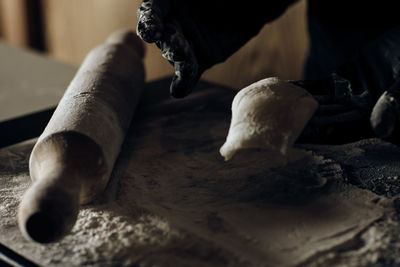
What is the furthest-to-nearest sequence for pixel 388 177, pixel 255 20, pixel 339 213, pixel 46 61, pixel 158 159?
1. pixel 46 61
2. pixel 255 20
3. pixel 158 159
4. pixel 388 177
5. pixel 339 213

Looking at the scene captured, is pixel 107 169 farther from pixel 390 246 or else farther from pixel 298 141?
pixel 390 246

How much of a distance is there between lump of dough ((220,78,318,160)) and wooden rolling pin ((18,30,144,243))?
0.22m

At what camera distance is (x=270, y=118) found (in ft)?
2.39

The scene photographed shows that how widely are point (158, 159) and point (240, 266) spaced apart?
1.22 feet

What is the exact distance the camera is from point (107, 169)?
0.83 metres

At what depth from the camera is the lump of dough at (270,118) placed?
0.72m

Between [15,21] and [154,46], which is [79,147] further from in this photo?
[15,21]

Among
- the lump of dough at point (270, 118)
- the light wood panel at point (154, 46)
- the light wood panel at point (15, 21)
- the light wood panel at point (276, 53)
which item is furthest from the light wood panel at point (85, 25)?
the lump of dough at point (270, 118)

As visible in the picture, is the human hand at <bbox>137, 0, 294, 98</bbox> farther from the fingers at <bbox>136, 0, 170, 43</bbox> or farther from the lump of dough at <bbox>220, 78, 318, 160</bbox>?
the lump of dough at <bbox>220, 78, 318, 160</bbox>

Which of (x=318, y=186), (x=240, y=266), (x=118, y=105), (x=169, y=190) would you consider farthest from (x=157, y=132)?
(x=240, y=266)

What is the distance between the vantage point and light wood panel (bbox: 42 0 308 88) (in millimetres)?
1542

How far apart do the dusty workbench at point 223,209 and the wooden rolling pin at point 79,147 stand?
46 mm

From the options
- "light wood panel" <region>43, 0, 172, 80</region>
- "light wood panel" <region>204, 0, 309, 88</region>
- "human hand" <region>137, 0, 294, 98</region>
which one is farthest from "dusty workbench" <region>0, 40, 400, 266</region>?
"light wood panel" <region>43, 0, 172, 80</region>

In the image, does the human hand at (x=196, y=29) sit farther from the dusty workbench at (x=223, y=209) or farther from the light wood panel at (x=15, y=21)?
the light wood panel at (x=15, y=21)
